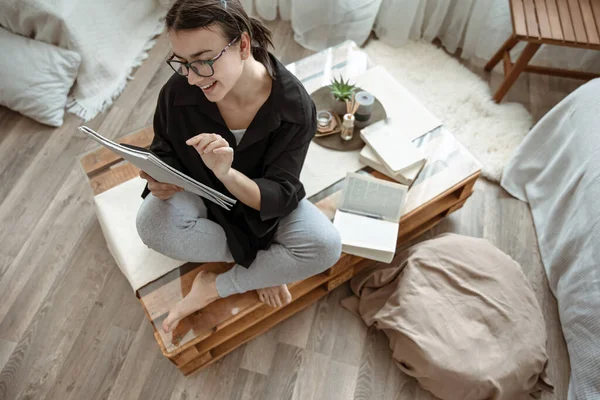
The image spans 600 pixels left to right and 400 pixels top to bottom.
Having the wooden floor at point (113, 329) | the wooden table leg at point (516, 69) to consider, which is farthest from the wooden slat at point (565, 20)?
the wooden floor at point (113, 329)

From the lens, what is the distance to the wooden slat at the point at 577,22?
69.3 inches

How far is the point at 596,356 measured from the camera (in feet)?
4.46

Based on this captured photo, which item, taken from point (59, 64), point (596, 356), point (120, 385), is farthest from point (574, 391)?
point (59, 64)

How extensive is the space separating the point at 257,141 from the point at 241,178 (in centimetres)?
14

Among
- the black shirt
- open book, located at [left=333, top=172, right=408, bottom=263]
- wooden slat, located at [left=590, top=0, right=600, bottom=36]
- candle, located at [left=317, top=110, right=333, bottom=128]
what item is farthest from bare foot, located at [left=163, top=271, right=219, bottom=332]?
wooden slat, located at [left=590, top=0, right=600, bottom=36]

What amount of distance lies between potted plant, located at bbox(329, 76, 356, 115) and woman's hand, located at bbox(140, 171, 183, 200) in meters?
0.65

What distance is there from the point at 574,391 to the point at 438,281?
21.1 inches

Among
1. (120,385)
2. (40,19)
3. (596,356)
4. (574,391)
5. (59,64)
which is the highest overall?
(40,19)

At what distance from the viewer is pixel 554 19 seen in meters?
1.81

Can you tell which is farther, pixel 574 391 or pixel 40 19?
pixel 40 19

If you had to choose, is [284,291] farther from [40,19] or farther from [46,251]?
[40,19]

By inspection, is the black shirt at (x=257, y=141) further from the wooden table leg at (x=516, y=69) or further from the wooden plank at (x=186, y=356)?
the wooden table leg at (x=516, y=69)

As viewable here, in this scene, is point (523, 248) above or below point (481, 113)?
below

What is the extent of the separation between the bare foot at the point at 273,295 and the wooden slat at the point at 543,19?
1411mm
